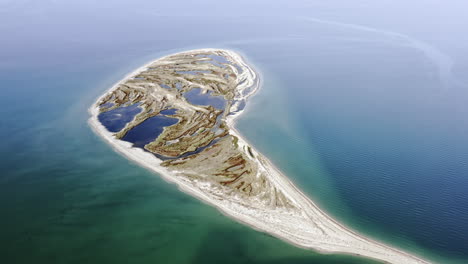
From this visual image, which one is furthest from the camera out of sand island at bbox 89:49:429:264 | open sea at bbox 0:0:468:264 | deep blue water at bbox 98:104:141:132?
deep blue water at bbox 98:104:141:132

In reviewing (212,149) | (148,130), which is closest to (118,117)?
(148,130)

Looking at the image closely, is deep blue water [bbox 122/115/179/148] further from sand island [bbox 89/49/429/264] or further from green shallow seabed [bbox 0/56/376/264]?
green shallow seabed [bbox 0/56/376/264]

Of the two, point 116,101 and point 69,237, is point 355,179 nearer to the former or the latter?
point 69,237

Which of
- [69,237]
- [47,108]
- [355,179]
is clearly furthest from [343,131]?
[47,108]

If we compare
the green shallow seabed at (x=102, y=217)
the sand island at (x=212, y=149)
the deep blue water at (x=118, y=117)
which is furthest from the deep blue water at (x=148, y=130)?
the green shallow seabed at (x=102, y=217)

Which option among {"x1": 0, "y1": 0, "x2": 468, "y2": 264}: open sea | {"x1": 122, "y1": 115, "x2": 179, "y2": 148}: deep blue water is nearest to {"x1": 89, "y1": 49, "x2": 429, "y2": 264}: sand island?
{"x1": 122, "y1": 115, "x2": 179, "y2": 148}: deep blue water
